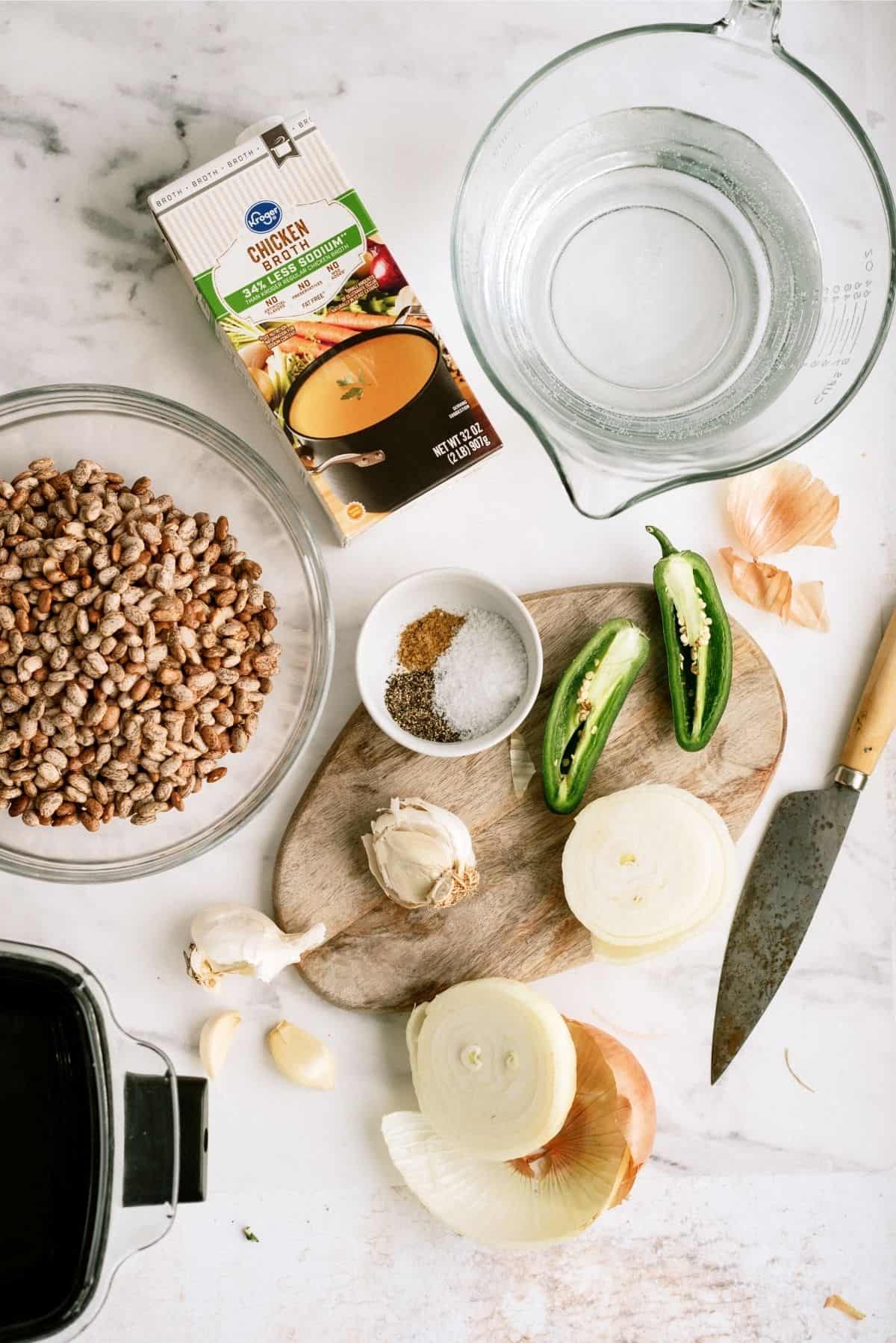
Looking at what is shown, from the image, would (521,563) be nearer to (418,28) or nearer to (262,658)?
(262,658)

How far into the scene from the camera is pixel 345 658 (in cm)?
120

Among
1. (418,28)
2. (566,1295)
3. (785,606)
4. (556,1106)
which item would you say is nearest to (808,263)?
(785,606)

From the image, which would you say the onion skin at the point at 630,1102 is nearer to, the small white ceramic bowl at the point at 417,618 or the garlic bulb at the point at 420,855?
the garlic bulb at the point at 420,855

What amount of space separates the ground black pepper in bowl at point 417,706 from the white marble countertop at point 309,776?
8 centimetres

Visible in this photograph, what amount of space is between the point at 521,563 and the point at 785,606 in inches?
13.1

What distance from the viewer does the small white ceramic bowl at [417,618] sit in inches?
43.7

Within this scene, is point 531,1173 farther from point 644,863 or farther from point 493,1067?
point 644,863

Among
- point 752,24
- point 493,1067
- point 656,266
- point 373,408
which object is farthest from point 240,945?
point 752,24

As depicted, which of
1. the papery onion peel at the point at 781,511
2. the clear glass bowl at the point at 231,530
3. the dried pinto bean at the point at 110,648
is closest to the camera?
the dried pinto bean at the point at 110,648

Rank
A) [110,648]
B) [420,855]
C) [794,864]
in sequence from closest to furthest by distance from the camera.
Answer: [110,648] < [420,855] < [794,864]

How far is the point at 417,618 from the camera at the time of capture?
1164mm

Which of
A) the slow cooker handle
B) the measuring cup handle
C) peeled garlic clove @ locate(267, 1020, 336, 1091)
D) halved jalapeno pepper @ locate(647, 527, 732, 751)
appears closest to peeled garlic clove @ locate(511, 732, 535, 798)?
halved jalapeno pepper @ locate(647, 527, 732, 751)

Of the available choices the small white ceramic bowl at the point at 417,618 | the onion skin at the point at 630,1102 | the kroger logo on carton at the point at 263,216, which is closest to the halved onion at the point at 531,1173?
the onion skin at the point at 630,1102

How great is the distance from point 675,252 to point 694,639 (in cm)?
45
